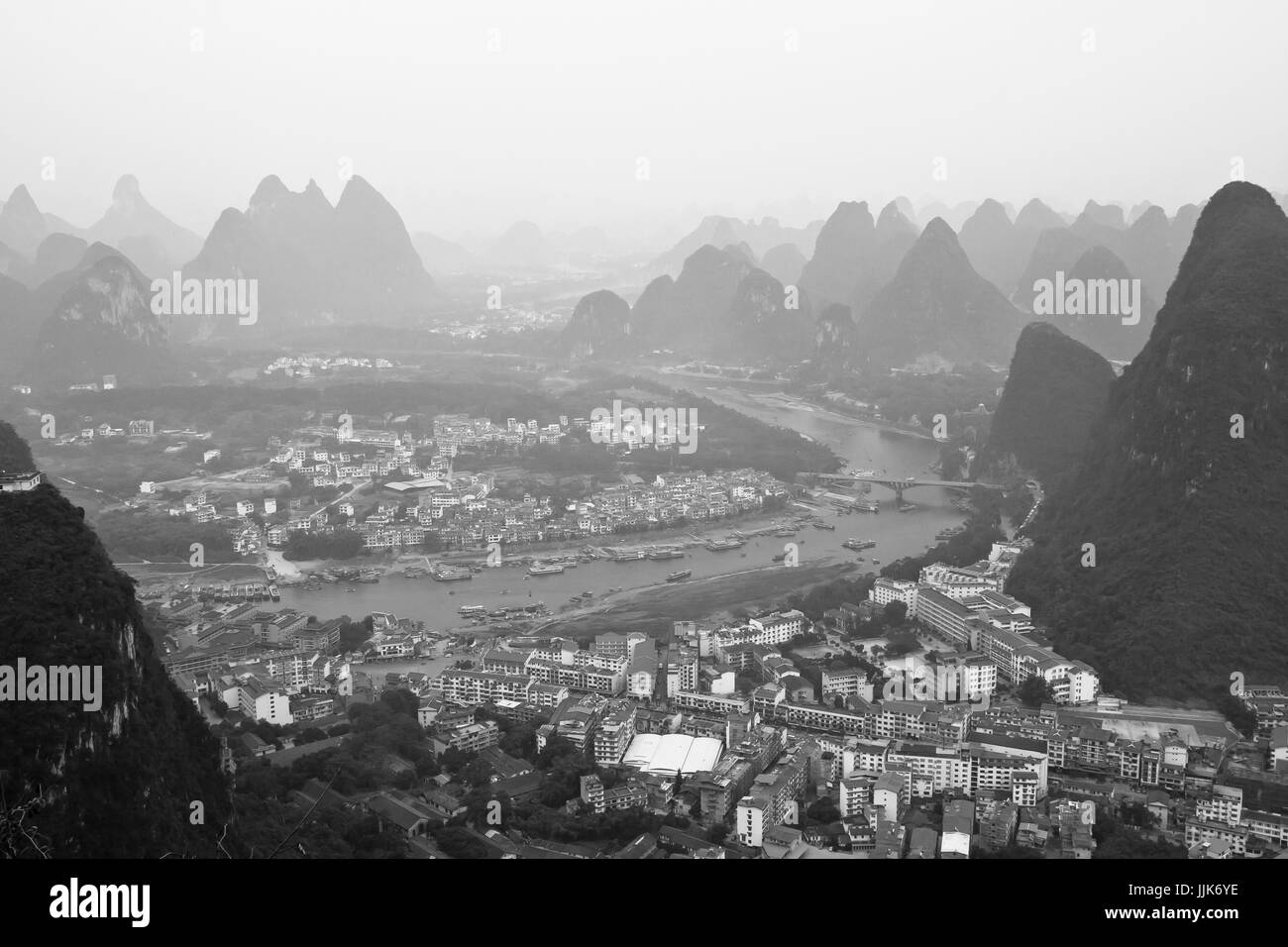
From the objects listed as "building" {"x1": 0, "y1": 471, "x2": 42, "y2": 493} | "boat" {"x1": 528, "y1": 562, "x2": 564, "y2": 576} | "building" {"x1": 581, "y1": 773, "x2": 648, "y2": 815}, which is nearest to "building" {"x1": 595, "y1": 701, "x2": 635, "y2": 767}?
"building" {"x1": 581, "y1": 773, "x2": 648, "y2": 815}

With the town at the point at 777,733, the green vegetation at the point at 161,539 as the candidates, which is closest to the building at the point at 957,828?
the town at the point at 777,733

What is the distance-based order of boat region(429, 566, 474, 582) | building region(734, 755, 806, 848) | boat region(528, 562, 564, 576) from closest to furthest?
building region(734, 755, 806, 848) < boat region(429, 566, 474, 582) < boat region(528, 562, 564, 576)

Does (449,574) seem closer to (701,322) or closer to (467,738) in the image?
(467,738)

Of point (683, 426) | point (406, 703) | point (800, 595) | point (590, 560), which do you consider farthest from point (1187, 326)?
point (683, 426)

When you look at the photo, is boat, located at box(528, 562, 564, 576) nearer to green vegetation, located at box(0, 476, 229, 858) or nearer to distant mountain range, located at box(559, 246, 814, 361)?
green vegetation, located at box(0, 476, 229, 858)

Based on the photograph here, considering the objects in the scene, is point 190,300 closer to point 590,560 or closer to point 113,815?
point 590,560
